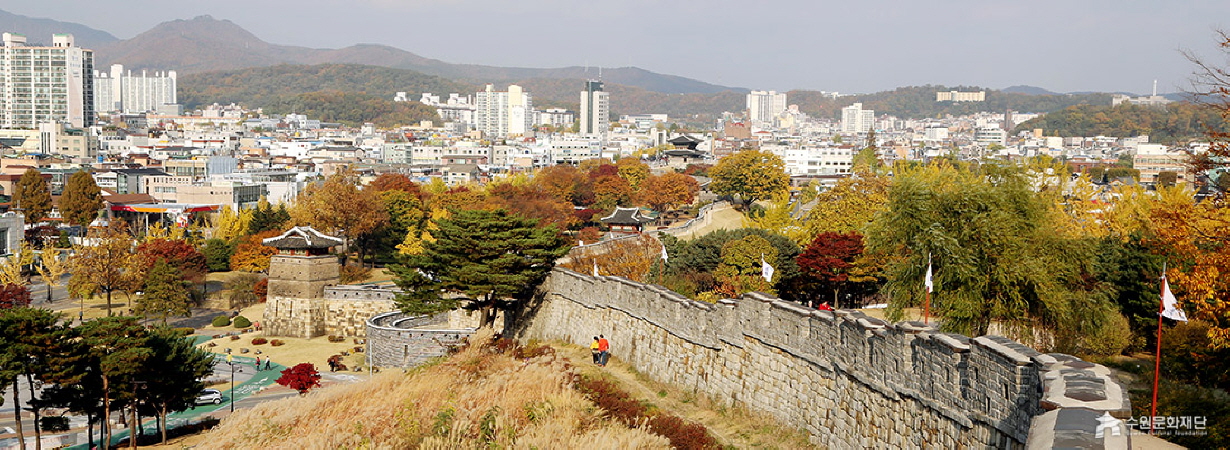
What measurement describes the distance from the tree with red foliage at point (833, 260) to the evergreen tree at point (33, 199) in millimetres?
64224

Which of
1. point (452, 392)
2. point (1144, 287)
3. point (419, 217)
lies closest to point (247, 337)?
point (419, 217)

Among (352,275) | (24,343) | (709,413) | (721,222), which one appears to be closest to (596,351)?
(709,413)

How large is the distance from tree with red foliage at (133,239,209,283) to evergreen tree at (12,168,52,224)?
27.4 meters

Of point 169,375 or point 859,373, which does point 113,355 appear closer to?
point 169,375

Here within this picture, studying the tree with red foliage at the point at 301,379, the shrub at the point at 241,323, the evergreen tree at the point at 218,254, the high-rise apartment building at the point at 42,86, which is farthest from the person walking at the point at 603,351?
the high-rise apartment building at the point at 42,86

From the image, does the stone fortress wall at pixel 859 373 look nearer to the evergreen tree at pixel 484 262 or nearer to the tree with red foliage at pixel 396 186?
the evergreen tree at pixel 484 262

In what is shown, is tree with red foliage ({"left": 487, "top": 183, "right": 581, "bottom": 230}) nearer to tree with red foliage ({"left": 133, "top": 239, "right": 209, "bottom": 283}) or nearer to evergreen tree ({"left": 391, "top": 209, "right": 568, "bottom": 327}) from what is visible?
tree with red foliage ({"left": 133, "top": 239, "right": 209, "bottom": 283})

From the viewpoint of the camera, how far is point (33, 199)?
7612 centimetres

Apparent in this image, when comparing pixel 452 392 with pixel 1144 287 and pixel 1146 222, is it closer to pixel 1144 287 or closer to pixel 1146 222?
pixel 1144 287

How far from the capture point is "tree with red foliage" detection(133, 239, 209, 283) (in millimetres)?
50041

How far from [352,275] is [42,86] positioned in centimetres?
15513

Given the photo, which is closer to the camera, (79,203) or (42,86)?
(79,203)

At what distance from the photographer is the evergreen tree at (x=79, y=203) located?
76000mm

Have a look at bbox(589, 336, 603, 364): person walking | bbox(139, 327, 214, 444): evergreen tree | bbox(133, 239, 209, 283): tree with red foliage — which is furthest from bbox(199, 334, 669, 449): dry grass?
bbox(133, 239, 209, 283): tree with red foliage
